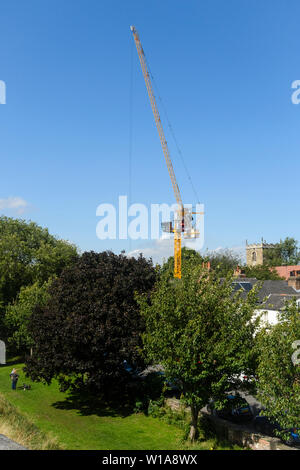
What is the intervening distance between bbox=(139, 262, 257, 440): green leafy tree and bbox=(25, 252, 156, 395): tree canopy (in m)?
4.39

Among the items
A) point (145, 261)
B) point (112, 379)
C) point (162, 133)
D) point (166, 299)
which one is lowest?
point (112, 379)

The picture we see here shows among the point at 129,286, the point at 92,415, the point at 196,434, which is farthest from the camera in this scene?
the point at 129,286

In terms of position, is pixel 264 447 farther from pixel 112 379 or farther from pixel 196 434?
pixel 112 379

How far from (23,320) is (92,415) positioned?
58.7ft

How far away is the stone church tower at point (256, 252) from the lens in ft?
497

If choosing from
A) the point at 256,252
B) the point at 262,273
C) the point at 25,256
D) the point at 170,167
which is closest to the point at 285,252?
the point at 256,252

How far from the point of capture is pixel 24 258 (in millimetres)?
57000

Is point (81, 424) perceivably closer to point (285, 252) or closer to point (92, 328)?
point (92, 328)

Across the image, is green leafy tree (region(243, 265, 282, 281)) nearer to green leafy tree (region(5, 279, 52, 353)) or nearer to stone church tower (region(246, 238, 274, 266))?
stone church tower (region(246, 238, 274, 266))

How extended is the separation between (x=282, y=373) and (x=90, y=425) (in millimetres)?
14166

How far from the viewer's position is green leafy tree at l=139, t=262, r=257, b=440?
2266 centimetres
